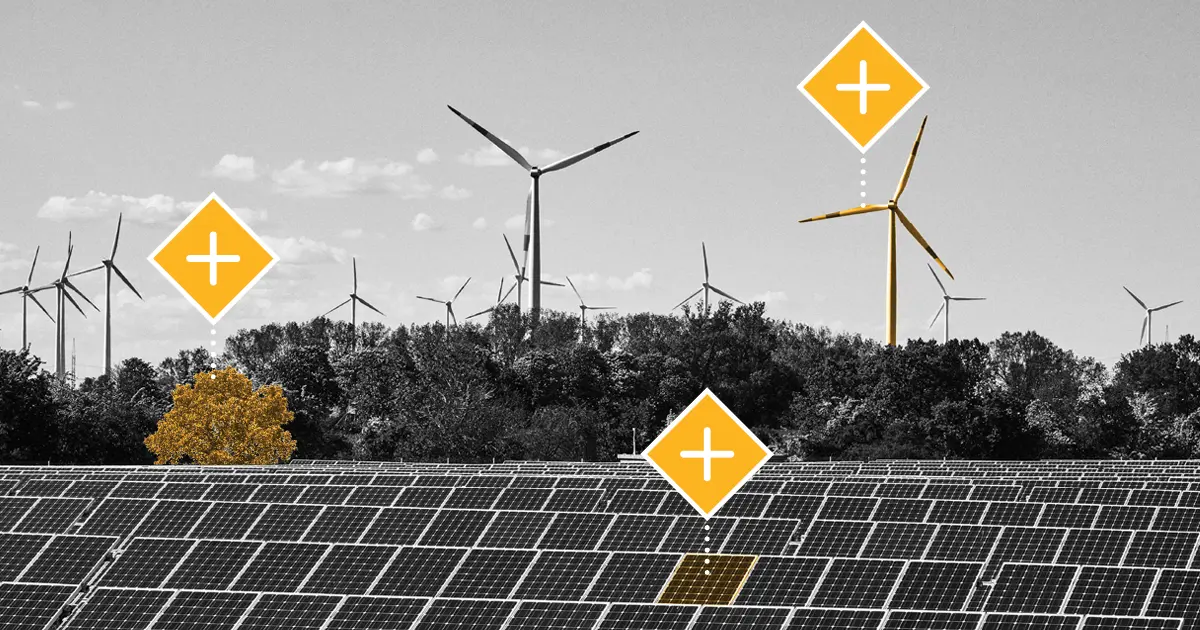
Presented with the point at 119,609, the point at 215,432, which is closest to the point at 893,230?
the point at 215,432

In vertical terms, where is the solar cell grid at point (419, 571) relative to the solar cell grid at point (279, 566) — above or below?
below

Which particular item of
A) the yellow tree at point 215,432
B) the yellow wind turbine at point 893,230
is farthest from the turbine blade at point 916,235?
the yellow tree at point 215,432

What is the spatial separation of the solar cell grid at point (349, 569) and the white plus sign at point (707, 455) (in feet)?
33.4

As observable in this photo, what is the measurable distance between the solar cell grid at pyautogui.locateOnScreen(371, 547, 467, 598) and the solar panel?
20.8 feet

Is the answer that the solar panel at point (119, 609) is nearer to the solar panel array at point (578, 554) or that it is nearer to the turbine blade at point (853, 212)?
the solar panel array at point (578, 554)

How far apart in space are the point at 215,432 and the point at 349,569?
5849cm

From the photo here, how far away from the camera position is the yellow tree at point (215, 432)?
105875 mm

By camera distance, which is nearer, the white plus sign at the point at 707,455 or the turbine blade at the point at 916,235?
the white plus sign at the point at 707,455

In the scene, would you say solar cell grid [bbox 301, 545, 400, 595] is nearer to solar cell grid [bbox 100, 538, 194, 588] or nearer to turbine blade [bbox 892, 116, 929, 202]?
solar cell grid [bbox 100, 538, 194, 588]

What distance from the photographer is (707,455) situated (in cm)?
4759

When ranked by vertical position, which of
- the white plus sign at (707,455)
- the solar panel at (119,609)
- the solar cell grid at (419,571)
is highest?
the white plus sign at (707,455)

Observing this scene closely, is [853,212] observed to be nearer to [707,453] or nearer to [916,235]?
[916,235]

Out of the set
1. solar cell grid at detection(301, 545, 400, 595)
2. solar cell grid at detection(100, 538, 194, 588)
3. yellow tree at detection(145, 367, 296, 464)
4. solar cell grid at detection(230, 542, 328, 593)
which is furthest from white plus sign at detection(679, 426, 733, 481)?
yellow tree at detection(145, 367, 296, 464)

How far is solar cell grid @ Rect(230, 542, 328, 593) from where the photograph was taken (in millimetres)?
49875
